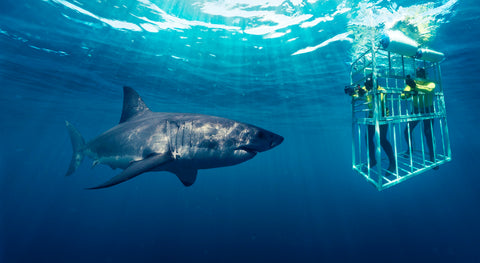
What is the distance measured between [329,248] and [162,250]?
39.4 ft

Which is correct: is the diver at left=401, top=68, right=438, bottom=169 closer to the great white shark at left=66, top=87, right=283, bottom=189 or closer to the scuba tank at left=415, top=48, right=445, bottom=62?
the scuba tank at left=415, top=48, right=445, bottom=62

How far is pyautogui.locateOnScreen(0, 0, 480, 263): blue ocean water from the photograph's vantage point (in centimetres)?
939

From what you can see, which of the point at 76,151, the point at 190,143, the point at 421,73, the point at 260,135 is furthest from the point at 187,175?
the point at 421,73

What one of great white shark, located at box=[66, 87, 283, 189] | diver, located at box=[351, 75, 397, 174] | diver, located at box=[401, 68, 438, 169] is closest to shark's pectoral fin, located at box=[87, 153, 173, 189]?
great white shark, located at box=[66, 87, 283, 189]

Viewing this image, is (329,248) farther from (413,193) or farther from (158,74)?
(413,193)

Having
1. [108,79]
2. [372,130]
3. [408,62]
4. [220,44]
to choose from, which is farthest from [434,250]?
[108,79]

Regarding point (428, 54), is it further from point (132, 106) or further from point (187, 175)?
point (132, 106)

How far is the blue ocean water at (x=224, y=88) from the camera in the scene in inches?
370

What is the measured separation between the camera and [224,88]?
19.1 meters

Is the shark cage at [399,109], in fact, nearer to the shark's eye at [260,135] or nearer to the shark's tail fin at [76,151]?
the shark's eye at [260,135]

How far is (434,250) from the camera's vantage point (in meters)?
15.6

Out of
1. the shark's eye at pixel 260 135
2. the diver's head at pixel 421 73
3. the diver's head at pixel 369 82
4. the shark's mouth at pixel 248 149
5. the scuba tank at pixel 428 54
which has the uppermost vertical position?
the scuba tank at pixel 428 54

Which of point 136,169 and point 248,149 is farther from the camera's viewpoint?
point 248,149

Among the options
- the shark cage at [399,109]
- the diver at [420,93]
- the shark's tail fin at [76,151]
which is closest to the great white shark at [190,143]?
the shark cage at [399,109]
